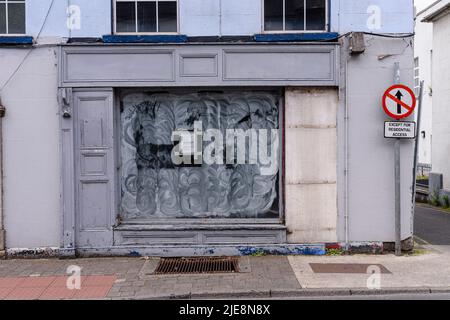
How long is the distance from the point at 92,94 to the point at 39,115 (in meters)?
1.03

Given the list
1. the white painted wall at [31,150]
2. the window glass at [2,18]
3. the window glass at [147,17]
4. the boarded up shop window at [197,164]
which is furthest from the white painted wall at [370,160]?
the window glass at [2,18]

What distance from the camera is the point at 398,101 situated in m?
9.34

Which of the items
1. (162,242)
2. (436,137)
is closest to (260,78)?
(162,242)

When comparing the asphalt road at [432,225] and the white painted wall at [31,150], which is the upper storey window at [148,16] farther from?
the asphalt road at [432,225]

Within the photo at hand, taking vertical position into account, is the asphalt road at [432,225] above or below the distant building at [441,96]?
below

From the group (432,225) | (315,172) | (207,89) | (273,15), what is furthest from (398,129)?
(432,225)

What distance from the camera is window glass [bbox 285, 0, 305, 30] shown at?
9797 mm

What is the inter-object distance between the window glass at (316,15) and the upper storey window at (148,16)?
249cm

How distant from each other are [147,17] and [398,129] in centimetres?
496

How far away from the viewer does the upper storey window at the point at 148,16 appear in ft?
32.0

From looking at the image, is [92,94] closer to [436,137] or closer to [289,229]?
[289,229]

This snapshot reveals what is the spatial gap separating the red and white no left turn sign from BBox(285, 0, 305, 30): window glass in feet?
6.61

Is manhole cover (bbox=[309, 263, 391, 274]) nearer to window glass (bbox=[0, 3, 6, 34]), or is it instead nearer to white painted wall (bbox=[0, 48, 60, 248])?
white painted wall (bbox=[0, 48, 60, 248])

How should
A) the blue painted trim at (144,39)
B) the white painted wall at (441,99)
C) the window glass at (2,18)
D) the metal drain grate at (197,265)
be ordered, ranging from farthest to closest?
the white painted wall at (441,99) < the window glass at (2,18) < the blue painted trim at (144,39) < the metal drain grate at (197,265)
